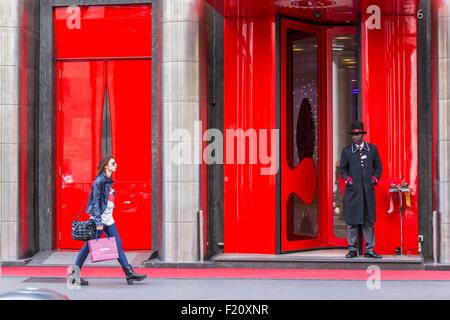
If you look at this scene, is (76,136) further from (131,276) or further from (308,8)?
(308,8)

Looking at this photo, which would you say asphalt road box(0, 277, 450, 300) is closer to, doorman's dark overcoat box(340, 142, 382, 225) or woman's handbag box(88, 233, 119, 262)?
woman's handbag box(88, 233, 119, 262)

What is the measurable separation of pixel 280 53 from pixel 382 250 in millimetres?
3944

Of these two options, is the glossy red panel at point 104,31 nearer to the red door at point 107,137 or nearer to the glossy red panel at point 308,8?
the red door at point 107,137

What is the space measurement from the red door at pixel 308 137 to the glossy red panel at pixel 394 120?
3.97 ft

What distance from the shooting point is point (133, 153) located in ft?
51.7

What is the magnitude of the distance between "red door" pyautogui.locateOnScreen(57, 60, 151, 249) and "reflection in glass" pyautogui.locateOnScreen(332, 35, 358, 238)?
3.57 metres

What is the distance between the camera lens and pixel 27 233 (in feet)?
49.9

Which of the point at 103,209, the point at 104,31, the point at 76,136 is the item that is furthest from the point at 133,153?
the point at 103,209

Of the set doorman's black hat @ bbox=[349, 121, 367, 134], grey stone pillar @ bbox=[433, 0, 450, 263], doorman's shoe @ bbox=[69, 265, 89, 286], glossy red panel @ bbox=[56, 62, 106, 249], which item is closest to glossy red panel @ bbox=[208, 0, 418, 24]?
grey stone pillar @ bbox=[433, 0, 450, 263]

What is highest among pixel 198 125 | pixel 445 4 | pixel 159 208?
pixel 445 4

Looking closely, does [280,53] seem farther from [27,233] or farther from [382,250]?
[27,233]

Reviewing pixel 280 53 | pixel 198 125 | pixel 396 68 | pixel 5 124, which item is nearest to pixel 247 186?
pixel 198 125

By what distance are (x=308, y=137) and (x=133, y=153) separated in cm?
335

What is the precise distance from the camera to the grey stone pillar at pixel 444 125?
1386 cm
